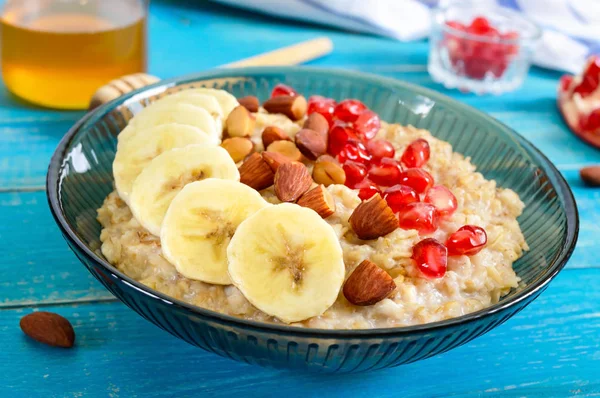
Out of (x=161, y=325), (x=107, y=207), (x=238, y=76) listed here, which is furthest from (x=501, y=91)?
(x=161, y=325)

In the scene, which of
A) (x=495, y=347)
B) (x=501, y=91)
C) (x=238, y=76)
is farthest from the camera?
(x=501, y=91)

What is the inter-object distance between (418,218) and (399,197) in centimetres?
10

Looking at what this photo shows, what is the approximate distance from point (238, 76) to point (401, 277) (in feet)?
4.16

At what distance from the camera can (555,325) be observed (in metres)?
2.36

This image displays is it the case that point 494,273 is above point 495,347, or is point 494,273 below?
above

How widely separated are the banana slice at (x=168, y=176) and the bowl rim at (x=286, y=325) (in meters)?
0.19

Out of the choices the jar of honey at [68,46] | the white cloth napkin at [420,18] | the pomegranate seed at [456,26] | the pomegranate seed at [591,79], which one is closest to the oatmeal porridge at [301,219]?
the jar of honey at [68,46]

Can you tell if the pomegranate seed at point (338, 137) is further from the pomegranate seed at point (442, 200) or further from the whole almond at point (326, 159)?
the pomegranate seed at point (442, 200)

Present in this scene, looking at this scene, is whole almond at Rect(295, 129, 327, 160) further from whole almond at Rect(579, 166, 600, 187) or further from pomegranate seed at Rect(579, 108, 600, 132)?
pomegranate seed at Rect(579, 108, 600, 132)

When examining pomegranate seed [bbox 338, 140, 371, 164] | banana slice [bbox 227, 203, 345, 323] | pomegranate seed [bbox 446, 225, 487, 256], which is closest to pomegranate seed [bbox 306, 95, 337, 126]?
pomegranate seed [bbox 338, 140, 371, 164]

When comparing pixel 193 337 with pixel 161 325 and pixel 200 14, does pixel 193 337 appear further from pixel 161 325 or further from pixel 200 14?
pixel 200 14

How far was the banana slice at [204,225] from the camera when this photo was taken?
1890 millimetres

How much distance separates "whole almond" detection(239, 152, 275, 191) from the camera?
2141mm

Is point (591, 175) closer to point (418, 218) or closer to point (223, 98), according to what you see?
point (418, 218)
